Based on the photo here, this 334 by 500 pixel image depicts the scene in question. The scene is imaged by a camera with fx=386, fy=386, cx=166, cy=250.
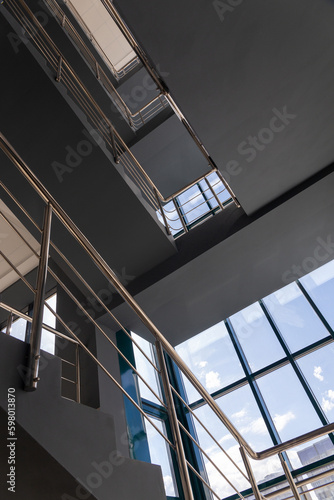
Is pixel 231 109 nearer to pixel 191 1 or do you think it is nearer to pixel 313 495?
pixel 191 1

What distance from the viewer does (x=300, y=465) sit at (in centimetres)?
272

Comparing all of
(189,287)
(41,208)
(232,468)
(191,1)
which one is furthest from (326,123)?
(232,468)

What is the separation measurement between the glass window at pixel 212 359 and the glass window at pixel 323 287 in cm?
82

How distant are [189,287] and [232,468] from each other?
1.43 metres

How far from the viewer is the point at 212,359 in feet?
11.3
